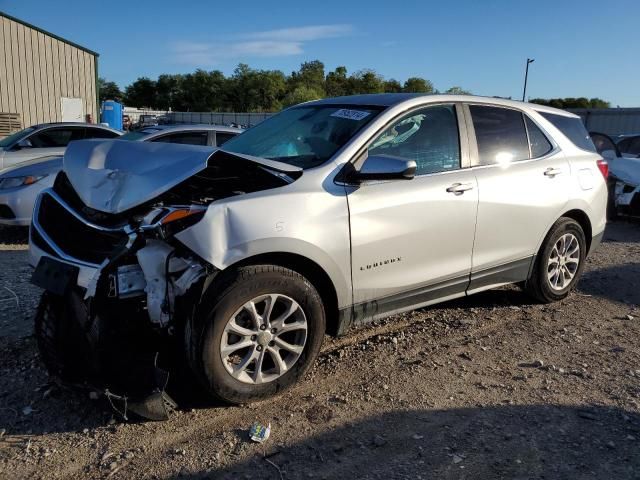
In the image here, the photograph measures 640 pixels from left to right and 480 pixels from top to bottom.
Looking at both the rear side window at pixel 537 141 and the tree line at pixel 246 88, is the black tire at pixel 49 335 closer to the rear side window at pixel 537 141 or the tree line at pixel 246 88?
the rear side window at pixel 537 141

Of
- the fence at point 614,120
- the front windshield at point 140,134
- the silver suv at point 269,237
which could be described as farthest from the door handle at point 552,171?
the fence at point 614,120

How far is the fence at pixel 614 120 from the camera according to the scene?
24984 mm

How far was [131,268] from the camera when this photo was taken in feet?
9.51

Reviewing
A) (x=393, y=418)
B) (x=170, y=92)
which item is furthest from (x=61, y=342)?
(x=170, y=92)

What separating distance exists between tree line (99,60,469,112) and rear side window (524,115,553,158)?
190 ft

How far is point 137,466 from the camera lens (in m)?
2.59

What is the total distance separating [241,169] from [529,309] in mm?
3153

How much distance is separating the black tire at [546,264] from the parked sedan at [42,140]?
22.9ft

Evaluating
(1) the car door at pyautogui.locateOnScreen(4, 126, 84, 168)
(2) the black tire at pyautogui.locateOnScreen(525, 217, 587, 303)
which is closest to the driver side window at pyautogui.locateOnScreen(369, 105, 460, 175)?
(2) the black tire at pyautogui.locateOnScreen(525, 217, 587, 303)

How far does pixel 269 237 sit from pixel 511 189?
2.26 meters

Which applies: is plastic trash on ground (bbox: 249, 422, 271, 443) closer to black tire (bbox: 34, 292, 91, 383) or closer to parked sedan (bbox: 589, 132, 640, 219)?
black tire (bbox: 34, 292, 91, 383)

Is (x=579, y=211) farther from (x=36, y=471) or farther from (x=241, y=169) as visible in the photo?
(x=36, y=471)

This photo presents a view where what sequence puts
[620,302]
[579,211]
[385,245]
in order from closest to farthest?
[385,245]
[579,211]
[620,302]

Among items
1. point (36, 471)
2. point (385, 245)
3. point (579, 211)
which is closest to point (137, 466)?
point (36, 471)
